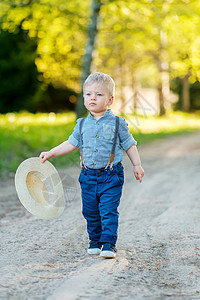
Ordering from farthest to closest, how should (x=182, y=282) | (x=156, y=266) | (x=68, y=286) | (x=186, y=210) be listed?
(x=186, y=210), (x=156, y=266), (x=182, y=282), (x=68, y=286)

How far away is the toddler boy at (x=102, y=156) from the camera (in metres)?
3.85

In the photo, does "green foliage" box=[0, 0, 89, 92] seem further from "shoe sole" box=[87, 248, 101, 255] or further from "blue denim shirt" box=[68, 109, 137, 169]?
"shoe sole" box=[87, 248, 101, 255]

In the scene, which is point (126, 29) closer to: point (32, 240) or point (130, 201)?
point (130, 201)

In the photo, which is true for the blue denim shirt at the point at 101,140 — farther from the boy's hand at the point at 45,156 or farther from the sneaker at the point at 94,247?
the sneaker at the point at 94,247

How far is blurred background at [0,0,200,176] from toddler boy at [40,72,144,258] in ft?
16.0

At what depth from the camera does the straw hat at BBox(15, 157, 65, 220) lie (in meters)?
3.95

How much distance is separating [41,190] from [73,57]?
20842 millimetres

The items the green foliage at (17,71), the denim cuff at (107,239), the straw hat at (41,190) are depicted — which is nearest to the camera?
the denim cuff at (107,239)

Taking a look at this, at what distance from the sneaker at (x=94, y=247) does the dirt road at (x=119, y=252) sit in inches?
2.6

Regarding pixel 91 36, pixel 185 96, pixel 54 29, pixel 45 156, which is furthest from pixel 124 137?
pixel 185 96

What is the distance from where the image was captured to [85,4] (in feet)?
54.2

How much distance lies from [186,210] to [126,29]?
1208 centimetres

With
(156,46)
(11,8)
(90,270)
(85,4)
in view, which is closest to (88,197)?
(90,270)

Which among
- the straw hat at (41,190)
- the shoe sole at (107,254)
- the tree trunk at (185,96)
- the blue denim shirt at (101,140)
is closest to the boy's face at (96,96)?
the blue denim shirt at (101,140)
